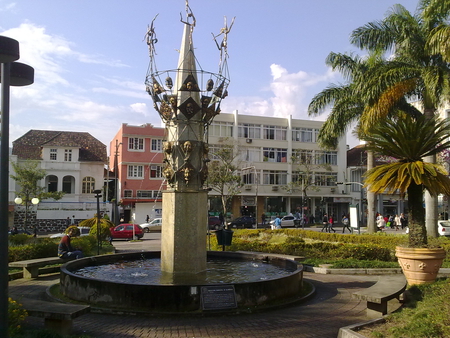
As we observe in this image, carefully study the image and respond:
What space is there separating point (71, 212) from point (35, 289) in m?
35.7

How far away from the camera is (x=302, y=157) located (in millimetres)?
55312

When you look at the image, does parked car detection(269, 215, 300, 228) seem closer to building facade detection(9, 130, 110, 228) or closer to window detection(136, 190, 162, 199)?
window detection(136, 190, 162, 199)

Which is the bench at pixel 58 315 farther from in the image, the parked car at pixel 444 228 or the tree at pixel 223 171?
the tree at pixel 223 171

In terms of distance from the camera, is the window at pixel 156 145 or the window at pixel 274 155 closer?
the window at pixel 156 145

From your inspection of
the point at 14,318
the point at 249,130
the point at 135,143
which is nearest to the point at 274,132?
the point at 249,130

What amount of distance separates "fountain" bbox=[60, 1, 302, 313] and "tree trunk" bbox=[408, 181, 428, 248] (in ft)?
8.72

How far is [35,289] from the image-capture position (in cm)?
1036

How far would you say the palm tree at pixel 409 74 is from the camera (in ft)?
63.7

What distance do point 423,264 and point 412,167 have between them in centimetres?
209

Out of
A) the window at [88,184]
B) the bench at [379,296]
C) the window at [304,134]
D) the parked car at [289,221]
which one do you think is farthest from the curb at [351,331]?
the window at [304,134]

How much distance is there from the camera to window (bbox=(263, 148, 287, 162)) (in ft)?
181

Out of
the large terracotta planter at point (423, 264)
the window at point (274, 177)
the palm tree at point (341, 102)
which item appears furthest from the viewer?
the window at point (274, 177)

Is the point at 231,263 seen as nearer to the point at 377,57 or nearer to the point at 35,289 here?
the point at 35,289

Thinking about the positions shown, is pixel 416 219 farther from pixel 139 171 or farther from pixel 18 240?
pixel 139 171
